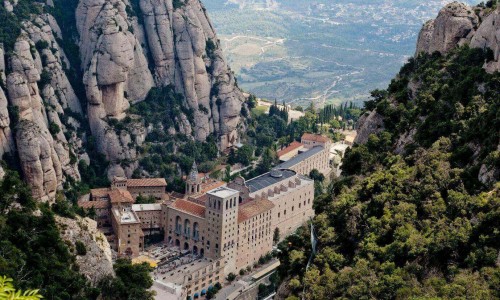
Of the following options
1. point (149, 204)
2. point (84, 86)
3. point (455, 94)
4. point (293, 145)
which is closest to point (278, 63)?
point (293, 145)

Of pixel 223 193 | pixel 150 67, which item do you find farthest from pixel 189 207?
pixel 150 67

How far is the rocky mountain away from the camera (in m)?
68.9

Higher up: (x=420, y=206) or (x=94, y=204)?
(x=420, y=206)

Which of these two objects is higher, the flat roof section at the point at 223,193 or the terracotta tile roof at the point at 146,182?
the flat roof section at the point at 223,193

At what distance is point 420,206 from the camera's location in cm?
Result: 3412

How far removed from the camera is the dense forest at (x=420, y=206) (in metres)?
30.3

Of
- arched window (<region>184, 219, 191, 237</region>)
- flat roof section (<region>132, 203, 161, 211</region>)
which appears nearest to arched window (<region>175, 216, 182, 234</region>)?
arched window (<region>184, 219, 191, 237</region>)

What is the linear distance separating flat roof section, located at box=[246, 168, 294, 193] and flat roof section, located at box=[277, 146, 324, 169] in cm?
260

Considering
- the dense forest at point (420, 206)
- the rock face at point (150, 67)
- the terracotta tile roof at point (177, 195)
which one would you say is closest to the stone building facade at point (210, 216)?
the terracotta tile roof at point (177, 195)

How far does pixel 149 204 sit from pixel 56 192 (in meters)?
8.15

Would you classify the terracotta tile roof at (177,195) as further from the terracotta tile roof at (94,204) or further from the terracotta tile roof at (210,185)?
the terracotta tile roof at (94,204)

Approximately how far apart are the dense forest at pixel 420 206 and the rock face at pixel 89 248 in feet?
52.2

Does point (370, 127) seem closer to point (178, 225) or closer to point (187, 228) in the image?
point (187, 228)

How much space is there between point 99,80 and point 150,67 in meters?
10.5
